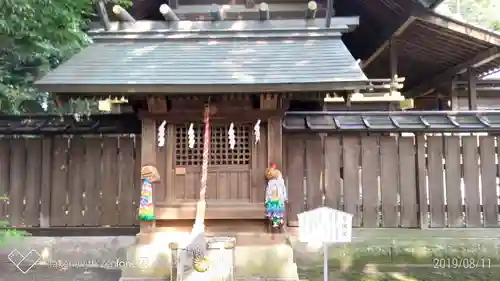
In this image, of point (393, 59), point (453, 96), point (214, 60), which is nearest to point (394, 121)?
point (393, 59)

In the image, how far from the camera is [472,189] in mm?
7551

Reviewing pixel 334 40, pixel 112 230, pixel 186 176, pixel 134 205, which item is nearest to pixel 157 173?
pixel 186 176

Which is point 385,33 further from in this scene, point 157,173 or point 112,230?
point 112,230

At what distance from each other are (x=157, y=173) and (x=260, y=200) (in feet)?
5.31

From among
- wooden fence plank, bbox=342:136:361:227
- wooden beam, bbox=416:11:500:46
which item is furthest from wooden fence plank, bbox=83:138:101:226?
wooden beam, bbox=416:11:500:46

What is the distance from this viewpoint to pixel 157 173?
6871 mm

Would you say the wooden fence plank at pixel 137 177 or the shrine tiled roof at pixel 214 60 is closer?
the shrine tiled roof at pixel 214 60

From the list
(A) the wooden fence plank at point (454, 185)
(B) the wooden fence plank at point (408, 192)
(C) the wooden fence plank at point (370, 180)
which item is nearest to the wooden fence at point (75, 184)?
(C) the wooden fence plank at point (370, 180)

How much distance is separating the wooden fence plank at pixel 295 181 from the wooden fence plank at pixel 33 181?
427 centimetres

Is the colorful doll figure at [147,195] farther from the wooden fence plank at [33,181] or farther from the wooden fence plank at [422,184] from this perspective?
the wooden fence plank at [422,184]

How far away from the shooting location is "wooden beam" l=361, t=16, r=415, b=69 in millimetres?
8155

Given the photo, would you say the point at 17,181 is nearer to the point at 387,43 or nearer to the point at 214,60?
the point at 214,60

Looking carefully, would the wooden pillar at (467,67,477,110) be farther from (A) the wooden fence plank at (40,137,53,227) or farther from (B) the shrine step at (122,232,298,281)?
(A) the wooden fence plank at (40,137,53,227)
